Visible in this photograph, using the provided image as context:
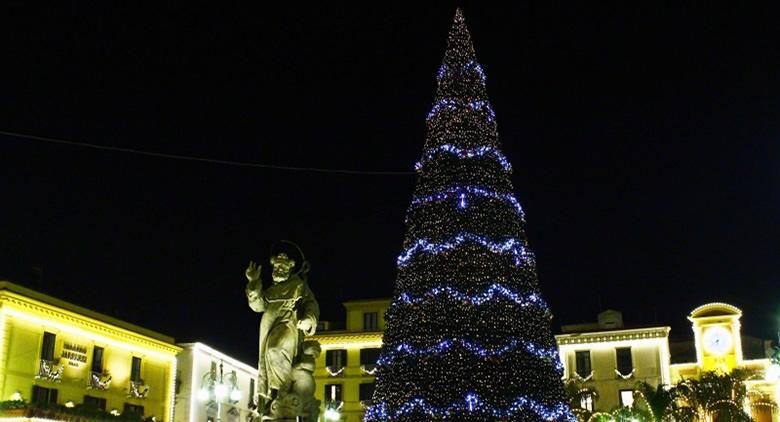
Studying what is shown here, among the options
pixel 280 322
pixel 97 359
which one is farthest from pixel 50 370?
pixel 280 322

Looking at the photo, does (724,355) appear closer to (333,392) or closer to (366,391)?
(366,391)

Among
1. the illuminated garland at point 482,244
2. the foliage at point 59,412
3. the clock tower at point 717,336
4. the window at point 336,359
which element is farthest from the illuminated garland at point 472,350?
the window at point 336,359

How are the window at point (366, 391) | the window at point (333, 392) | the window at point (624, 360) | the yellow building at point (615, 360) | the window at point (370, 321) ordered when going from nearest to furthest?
the yellow building at point (615, 360)
the window at point (624, 360)
the window at point (366, 391)
the window at point (333, 392)
the window at point (370, 321)

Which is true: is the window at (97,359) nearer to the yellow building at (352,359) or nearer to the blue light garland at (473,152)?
the yellow building at (352,359)

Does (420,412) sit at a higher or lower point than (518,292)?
lower

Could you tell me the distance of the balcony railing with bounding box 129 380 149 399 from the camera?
135ft

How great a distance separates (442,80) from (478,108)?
1.42m

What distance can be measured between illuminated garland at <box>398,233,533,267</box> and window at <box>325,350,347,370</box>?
3228 centimetres

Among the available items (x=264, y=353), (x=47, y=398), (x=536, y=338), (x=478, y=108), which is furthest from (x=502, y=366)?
(x=47, y=398)

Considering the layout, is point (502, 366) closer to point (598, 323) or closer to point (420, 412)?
point (420, 412)

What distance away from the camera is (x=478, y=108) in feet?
80.8

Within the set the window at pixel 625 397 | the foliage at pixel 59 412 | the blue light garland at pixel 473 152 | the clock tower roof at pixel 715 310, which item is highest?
the blue light garland at pixel 473 152

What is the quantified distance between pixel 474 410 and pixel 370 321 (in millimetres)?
34448

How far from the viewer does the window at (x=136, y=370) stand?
41406 millimetres
